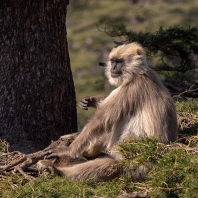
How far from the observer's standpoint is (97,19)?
4175 cm

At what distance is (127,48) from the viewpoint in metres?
6.55

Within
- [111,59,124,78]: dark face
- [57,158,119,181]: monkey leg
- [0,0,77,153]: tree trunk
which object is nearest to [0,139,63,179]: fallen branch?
[57,158,119,181]: monkey leg

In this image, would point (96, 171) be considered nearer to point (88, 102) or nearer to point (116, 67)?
point (116, 67)

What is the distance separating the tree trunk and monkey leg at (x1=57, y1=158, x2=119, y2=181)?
4.49ft

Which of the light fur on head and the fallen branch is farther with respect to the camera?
the light fur on head

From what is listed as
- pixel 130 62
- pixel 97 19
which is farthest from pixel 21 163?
pixel 97 19

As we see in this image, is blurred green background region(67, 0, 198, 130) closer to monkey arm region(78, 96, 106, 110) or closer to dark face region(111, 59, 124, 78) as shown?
monkey arm region(78, 96, 106, 110)

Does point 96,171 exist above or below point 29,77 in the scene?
below

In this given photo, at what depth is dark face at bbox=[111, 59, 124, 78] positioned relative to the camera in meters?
6.45

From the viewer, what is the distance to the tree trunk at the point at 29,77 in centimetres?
698

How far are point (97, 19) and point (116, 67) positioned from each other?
117 ft

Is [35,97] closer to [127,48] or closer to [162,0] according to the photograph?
[127,48]

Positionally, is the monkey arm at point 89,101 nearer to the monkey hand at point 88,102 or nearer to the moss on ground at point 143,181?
the monkey hand at point 88,102

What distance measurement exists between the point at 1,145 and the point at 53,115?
2.92 feet
